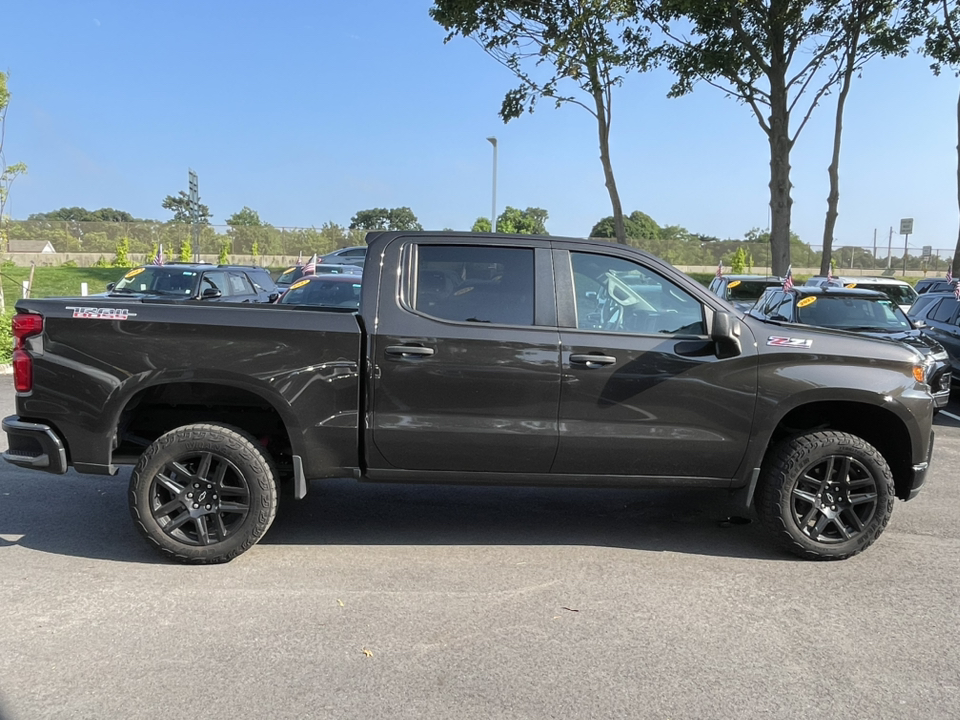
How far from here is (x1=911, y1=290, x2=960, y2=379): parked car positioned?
1125cm

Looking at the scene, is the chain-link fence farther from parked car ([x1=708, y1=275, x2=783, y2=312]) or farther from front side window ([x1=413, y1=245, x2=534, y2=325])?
front side window ([x1=413, y1=245, x2=534, y2=325])

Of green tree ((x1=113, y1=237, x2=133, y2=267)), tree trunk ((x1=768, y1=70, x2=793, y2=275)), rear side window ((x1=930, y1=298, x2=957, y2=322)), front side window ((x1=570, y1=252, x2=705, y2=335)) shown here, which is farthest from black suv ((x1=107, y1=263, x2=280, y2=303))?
green tree ((x1=113, y1=237, x2=133, y2=267))

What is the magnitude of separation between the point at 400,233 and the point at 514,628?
2369mm

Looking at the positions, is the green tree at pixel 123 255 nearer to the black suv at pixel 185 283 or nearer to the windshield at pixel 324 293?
the black suv at pixel 185 283

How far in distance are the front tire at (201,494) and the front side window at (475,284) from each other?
134cm

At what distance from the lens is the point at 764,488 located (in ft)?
15.7

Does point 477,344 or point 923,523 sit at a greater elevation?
point 477,344

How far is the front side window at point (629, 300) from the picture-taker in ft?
15.3

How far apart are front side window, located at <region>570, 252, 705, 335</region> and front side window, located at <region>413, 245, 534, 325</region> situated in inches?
12.7

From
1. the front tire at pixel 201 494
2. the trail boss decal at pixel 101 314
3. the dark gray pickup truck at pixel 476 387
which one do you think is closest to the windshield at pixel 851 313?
the dark gray pickup truck at pixel 476 387

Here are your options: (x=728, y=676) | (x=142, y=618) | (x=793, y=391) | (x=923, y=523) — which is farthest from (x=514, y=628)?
(x=923, y=523)

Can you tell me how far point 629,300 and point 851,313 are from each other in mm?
7348

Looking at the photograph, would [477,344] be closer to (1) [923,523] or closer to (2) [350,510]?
(2) [350,510]

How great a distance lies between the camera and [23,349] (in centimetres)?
450
